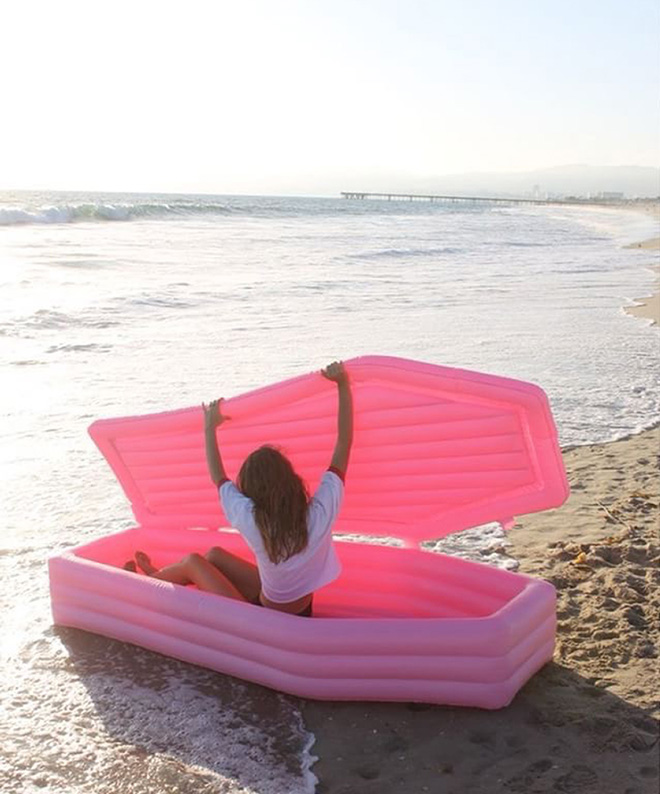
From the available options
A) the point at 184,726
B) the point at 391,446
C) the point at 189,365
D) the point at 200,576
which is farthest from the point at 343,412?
the point at 189,365

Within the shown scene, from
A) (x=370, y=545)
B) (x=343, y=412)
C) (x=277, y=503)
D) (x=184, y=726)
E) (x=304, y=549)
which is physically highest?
(x=343, y=412)

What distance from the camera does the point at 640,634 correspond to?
3.97 m

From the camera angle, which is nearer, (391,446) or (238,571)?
(238,571)

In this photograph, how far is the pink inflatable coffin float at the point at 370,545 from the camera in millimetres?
3479

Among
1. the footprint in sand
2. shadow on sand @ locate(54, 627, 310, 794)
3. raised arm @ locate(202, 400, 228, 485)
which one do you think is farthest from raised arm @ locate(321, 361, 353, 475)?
the footprint in sand

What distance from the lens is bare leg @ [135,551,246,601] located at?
3.99 meters

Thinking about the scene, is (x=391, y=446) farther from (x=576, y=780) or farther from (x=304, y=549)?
(x=576, y=780)

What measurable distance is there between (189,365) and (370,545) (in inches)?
218

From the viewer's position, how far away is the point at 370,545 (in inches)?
176

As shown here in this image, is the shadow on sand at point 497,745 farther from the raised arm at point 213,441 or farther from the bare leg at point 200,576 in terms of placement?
the raised arm at point 213,441

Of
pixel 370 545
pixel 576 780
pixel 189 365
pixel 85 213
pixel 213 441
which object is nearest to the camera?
pixel 576 780

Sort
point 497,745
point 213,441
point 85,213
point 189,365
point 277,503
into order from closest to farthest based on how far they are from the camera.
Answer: point 497,745, point 277,503, point 213,441, point 189,365, point 85,213

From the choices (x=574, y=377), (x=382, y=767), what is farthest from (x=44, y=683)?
(x=574, y=377)

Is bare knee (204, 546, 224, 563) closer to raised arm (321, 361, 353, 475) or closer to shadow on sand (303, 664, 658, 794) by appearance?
raised arm (321, 361, 353, 475)
